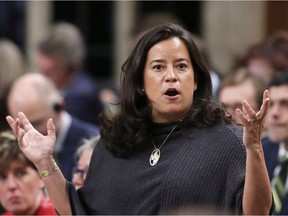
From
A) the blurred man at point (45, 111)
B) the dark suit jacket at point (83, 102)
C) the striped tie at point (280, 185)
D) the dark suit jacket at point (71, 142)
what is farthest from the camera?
the dark suit jacket at point (83, 102)

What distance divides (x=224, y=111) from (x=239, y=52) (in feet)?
22.5

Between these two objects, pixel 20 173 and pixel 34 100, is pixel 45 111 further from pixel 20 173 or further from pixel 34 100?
pixel 20 173

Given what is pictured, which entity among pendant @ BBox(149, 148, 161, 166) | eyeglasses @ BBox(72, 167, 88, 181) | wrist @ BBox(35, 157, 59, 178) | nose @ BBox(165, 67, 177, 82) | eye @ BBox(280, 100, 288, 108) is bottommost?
eyeglasses @ BBox(72, 167, 88, 181)

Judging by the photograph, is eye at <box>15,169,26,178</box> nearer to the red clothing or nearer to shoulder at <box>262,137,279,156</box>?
the red clothing

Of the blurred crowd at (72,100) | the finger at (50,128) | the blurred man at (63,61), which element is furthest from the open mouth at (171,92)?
the blurred man at (63,61)

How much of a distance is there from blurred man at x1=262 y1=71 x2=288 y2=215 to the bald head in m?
1.61

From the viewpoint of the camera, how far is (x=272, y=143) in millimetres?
7711

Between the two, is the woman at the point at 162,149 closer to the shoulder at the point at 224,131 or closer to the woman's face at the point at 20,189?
the shoulder at the point at 224,131

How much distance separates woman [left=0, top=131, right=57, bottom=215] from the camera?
6723 mm

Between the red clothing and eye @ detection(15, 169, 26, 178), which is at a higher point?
eye @ detection(15, 169, 26, 178)

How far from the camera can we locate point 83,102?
1034 centimetres

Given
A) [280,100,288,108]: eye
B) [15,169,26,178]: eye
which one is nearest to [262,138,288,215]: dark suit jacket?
[280,100,288,108]: eye

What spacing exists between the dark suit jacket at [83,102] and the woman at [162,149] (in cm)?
407

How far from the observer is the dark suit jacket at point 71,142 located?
803 cm
